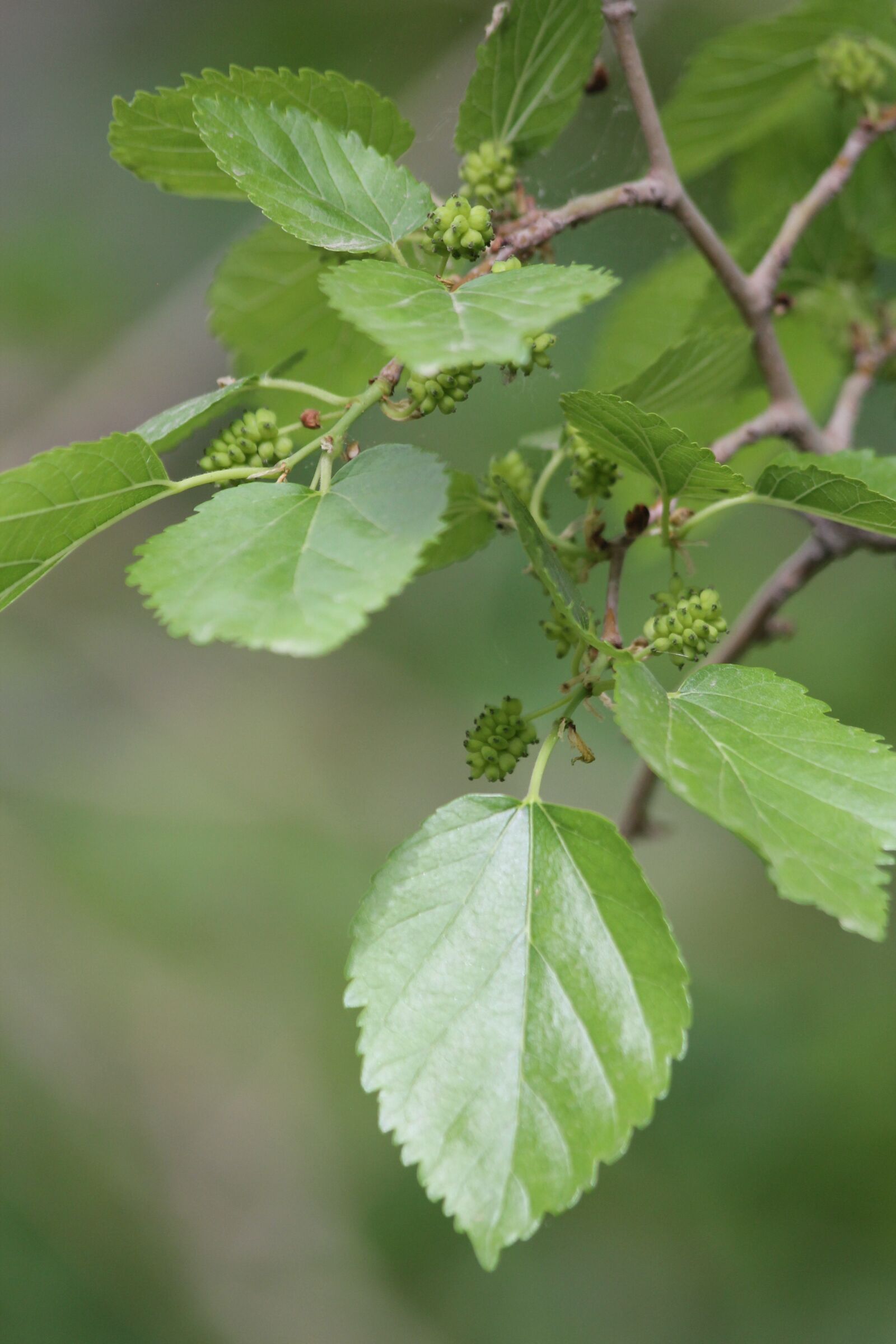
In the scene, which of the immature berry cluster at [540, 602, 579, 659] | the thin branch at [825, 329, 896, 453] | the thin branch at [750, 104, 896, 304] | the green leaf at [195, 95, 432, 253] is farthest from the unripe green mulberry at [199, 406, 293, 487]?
the thin branch at [825, 329, 896, 453]

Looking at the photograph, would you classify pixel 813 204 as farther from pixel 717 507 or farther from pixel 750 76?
pixel 717 507

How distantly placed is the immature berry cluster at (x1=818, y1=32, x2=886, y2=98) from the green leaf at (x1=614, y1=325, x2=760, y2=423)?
331mm

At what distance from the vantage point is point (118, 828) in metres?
2.52

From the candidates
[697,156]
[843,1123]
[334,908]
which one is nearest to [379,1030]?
[697,156]

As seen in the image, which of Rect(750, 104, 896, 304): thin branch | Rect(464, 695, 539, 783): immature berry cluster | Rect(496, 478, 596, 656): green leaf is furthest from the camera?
Rect(750, 104, 896, 304): thin branch

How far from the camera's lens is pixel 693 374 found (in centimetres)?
80

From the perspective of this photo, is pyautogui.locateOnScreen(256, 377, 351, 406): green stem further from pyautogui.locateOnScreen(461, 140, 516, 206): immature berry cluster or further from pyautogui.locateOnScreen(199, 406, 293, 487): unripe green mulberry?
pyautogui.locateOnScreen(461, 140, 516, 206): immature berry cluster

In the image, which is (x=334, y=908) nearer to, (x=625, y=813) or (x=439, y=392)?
(x=625, y=813)

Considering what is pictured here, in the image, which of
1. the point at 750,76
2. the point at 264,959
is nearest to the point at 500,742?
the point at 750,76

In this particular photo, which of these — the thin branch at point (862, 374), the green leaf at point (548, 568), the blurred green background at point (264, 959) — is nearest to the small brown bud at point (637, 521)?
the green leaf at point (548, 568)

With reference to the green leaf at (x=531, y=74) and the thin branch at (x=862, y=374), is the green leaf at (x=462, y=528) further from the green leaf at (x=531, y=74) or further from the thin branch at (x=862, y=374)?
the thin branch at (x=862, y=374)

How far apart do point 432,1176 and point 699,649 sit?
332 mm

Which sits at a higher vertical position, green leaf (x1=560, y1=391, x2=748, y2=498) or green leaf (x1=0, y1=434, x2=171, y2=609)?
green leaf (x1=0, y1=434, x2=171, y2=609)

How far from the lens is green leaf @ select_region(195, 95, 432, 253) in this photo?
60cm
